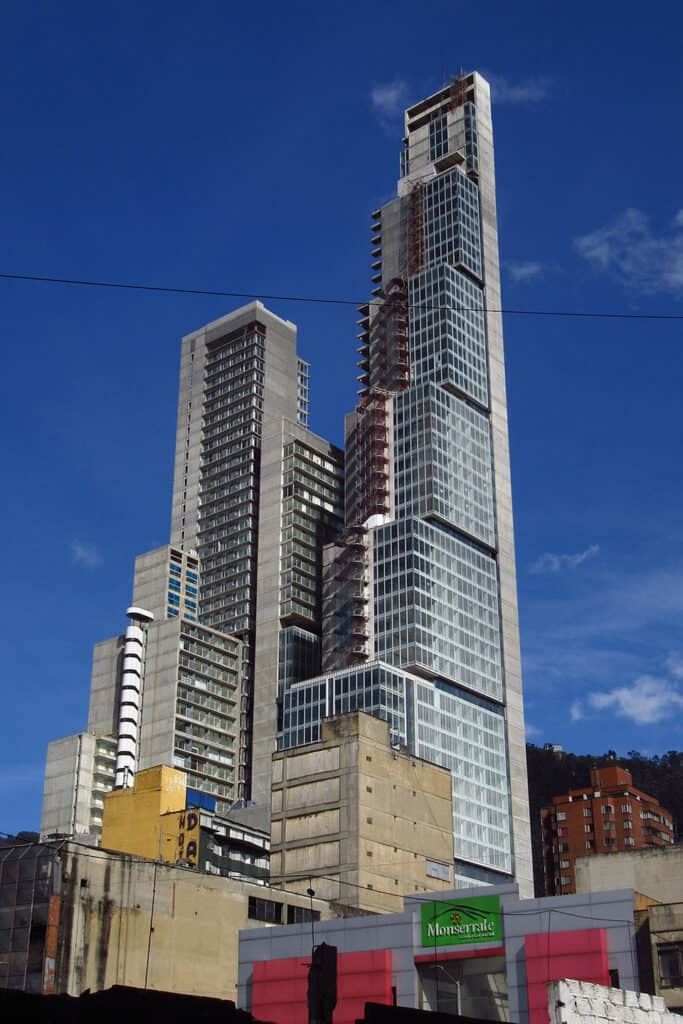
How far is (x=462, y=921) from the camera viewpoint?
6681cm

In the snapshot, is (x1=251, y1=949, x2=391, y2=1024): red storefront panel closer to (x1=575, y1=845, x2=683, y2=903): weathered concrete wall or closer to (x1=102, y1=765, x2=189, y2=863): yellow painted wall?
(x1=575, y1=845, x2=683, y2=903): weathered concrete wall

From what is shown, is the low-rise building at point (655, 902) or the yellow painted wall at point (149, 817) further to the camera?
the yellow painted wall at point (149, 817)

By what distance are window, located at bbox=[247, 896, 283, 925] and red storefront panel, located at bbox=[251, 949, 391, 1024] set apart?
91.6 ft

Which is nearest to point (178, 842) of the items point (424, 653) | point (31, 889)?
point (31, 889)

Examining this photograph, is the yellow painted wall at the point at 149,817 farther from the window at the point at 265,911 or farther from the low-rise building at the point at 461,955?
the low-rise building at the point at 461,955

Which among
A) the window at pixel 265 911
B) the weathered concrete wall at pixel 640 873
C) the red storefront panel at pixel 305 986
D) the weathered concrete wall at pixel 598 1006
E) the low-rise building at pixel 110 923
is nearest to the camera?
the weathered concrete wall at pixel 598 1006

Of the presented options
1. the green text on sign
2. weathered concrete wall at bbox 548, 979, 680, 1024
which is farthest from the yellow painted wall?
weathered concrete wall at bbox 548, 979, 680, 1024

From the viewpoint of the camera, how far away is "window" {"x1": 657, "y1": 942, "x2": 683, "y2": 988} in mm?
60812

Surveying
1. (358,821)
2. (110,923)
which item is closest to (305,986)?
(110,923)

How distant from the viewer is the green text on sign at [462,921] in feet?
216

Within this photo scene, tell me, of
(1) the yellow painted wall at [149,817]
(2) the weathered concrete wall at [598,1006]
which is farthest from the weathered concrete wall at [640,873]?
(1) the yellow painted wall at [149,817]

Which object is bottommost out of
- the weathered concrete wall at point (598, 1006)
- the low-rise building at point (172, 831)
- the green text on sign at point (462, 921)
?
the weathered concrete wall at point (598, 1006)

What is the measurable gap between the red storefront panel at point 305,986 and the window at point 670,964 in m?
13.9

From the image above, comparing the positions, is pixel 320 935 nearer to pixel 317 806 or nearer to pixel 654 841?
pixel 317 806
